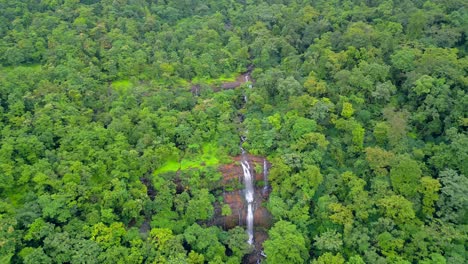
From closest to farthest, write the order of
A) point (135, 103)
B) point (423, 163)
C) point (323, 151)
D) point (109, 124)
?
1. point (423, 163)
2. point (323, 151)
3. point (109, 124)
4. point (135, 103)

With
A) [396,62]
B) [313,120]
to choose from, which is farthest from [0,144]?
[396,62]

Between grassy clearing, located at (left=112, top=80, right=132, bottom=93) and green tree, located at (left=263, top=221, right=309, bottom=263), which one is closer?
green tree, located at (left=263, top=221, right=309, bottom=263)

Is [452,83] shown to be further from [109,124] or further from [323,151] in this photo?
[109,124]

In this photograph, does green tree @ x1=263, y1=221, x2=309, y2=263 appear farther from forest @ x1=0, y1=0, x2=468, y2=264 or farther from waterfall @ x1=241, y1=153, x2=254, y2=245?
waterfall @ x1=241, y1=153, x2=254, y2=245

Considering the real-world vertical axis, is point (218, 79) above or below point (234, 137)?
above

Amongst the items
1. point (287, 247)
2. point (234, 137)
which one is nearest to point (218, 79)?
point (234, 137)

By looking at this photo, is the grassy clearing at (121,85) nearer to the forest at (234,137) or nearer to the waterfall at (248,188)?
the forest at (234,137)

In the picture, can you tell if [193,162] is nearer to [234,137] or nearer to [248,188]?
[234,137]

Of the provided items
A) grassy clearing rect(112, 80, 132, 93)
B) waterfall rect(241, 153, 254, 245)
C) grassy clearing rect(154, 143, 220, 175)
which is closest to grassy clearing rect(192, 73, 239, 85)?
grassy clearing rect(112, 80, 132, 93)
